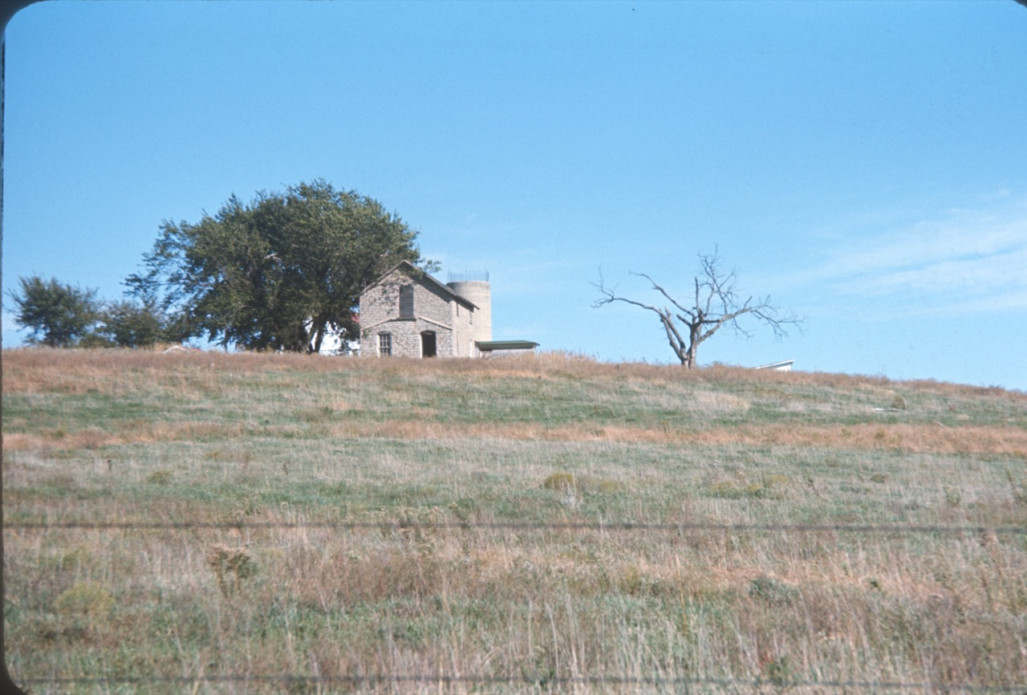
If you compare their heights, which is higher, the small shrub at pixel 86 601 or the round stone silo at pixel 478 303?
the round stone silo at pixel 478 303

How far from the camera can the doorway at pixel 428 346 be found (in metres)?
6.70

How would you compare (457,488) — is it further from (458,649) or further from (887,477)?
(887,477)

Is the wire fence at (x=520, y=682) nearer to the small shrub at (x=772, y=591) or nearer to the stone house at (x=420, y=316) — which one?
the small shrub at (x=772, y=591)

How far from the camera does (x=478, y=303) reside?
6340 mm

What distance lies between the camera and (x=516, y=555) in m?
4.30

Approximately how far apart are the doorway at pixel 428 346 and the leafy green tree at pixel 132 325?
228 centimetres

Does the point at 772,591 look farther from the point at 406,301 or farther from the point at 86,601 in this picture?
the point at 406,301

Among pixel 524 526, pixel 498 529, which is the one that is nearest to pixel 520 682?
pixel 524 526

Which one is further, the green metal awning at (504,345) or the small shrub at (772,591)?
the green metal awning at (504,345)

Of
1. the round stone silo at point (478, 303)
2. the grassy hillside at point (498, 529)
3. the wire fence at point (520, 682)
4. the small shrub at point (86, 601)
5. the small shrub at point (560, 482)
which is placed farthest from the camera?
the round stone silo at point (478, 303)

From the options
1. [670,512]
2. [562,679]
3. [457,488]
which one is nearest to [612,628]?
[562,679]

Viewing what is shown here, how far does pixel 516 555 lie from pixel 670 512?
1.13 m

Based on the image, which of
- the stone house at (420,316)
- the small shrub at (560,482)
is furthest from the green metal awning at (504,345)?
the small shrub at (560,482)

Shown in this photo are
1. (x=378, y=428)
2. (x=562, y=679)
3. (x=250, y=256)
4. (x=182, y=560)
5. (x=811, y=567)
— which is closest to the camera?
(x=562, y=679)
